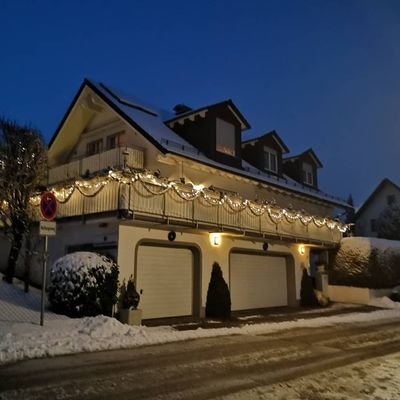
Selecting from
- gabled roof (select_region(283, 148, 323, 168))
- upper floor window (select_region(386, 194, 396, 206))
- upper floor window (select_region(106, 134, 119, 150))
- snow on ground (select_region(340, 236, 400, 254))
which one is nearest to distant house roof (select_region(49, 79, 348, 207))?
upper floor window (select_region(106, 134, 119, 150))

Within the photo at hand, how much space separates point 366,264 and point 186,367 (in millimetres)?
16898

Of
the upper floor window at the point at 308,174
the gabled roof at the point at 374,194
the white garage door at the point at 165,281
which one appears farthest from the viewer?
the gabled roof at the point at 374,194

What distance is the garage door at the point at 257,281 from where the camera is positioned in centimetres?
1819

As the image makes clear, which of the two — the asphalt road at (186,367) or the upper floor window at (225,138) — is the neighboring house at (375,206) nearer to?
the upper floor window at (225,138)

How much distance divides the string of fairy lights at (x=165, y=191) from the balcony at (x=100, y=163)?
1.20m

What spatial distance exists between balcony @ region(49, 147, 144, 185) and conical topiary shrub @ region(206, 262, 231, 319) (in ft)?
17.5

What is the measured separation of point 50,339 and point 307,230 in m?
14.8

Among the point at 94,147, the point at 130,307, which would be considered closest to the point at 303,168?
the point at 94,147

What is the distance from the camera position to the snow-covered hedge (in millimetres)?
21938

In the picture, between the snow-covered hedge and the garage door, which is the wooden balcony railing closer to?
the garage door

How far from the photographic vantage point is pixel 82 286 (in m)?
11.9

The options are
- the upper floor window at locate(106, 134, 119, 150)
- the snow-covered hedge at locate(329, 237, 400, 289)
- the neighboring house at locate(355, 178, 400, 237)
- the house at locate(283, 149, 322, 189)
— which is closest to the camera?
the upper floor window at locate(106, 134, 119, 150)

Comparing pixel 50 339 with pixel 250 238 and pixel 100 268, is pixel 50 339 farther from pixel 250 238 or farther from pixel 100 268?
pixel 250 238

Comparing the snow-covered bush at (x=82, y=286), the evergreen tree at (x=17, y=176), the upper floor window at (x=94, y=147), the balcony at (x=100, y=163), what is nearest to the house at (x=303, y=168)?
the upper floor window at (x=94, y=147)
